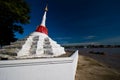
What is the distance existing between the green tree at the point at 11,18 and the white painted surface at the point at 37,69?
32.0 ft

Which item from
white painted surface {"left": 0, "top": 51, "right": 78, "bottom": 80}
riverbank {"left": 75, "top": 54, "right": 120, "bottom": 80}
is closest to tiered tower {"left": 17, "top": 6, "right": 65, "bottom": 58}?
riverbank {"left": 75, "top": 54, "right": 120, "bottom": 80}

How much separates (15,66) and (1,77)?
0.53 metres

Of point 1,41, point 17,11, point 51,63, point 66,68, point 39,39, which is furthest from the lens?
point 1,41

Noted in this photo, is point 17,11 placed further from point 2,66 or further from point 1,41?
point 2,66

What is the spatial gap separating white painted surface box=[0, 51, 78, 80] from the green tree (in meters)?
9.77

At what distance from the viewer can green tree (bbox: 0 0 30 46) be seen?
12.9 m

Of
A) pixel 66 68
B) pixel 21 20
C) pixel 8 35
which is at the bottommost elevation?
pixel 66 68

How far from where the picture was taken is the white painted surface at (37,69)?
3.94 m

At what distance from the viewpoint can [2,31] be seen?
15.1 metres

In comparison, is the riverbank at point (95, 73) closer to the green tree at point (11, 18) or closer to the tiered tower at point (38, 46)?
the tiered tower at point (38, 46)

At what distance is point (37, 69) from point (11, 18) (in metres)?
12.2

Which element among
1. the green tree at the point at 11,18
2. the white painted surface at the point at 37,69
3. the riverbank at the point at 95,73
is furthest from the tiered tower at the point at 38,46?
the green tree at the point at 11,18

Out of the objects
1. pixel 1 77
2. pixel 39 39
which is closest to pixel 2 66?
pixel 1 77

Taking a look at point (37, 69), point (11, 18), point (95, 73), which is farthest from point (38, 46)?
point (11, 18)
